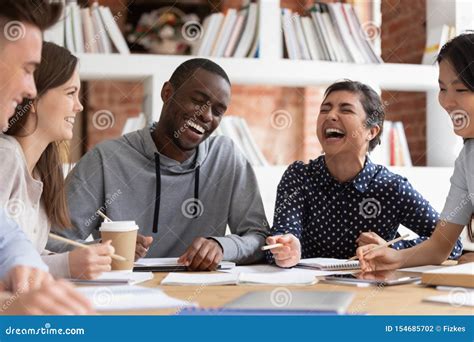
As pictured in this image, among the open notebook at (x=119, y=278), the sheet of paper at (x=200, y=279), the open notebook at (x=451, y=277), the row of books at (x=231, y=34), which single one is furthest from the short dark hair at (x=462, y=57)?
the row of books at (x=231, y=34)

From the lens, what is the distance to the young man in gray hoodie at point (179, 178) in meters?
1.84

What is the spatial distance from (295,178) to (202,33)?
0.89 meters

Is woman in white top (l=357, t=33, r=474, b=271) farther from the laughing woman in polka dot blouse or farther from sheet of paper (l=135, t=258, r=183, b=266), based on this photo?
sheet of paper (l=135, t=258, r=183, b=266)

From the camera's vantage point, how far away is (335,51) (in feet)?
8.43

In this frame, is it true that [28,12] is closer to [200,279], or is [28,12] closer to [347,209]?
[200,279]

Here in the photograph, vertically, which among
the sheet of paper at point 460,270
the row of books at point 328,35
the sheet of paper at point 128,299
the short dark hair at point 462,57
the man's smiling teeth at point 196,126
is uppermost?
the row of books at point 328,35

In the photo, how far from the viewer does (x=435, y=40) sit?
9.22 feet

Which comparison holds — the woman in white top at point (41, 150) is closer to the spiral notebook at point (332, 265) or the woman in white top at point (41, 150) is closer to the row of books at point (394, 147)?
the spiral notebook at point (332, 265)

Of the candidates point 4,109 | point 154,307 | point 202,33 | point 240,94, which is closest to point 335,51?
point 202,33

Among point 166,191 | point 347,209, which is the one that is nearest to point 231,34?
point 166,191

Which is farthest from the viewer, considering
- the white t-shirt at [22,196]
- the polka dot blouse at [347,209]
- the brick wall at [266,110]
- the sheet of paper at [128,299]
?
the brick wall at [266,110]

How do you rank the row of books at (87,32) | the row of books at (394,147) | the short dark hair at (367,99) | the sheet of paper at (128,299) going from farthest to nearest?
the row of books at (394,147) → the row of books at (87,32) → the short dark hair at (367,99) → the sheet of paper at (128,299)

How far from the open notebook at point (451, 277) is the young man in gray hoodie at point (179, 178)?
69 cm

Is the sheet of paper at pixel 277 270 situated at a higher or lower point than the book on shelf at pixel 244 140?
lower
